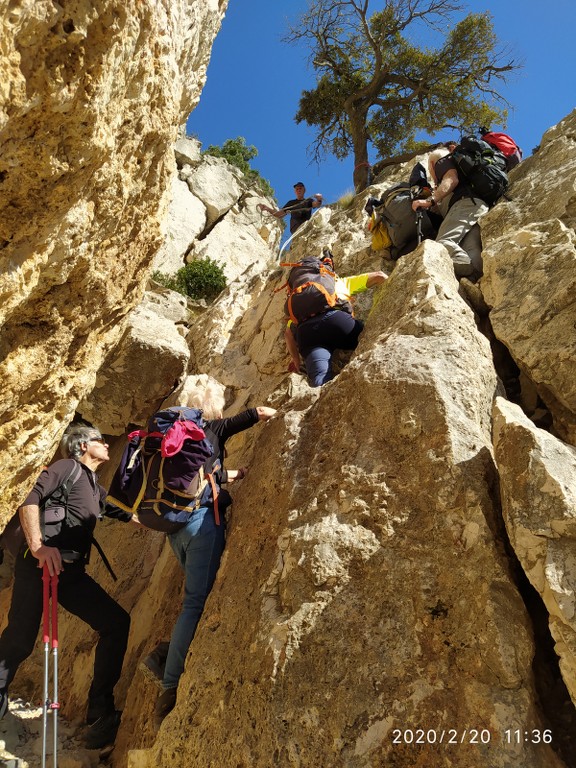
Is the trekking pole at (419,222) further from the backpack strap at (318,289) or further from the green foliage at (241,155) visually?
the green foliage at (241,155)

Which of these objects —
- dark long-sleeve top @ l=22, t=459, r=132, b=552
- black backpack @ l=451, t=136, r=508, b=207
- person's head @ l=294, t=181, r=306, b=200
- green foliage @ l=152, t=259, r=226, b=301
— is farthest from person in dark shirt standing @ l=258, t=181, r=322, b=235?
dark long-sleeve top @ l=22, t=459, r=132, b=552

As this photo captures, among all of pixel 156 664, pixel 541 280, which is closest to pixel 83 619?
pixel 156 664

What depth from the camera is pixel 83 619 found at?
4.82m

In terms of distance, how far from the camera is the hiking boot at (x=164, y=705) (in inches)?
156

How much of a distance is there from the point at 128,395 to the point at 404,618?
228 inches

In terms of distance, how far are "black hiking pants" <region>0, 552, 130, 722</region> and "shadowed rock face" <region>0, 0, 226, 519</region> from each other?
3.56 ft

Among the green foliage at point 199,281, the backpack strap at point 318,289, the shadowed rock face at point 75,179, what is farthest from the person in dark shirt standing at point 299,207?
the shadowed rock face at point 75,179

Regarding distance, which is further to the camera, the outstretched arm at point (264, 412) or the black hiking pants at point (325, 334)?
the black hiking pants at point (325, 334)

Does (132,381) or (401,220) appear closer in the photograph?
(132,381)

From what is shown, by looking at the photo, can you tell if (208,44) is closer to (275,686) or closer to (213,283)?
(275,686)

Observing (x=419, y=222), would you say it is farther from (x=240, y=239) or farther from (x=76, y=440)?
(x=240, y=239)

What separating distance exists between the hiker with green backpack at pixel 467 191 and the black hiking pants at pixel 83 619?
5587 millimetres

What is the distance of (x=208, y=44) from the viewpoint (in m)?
4.80

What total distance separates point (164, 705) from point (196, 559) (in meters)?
1.02
